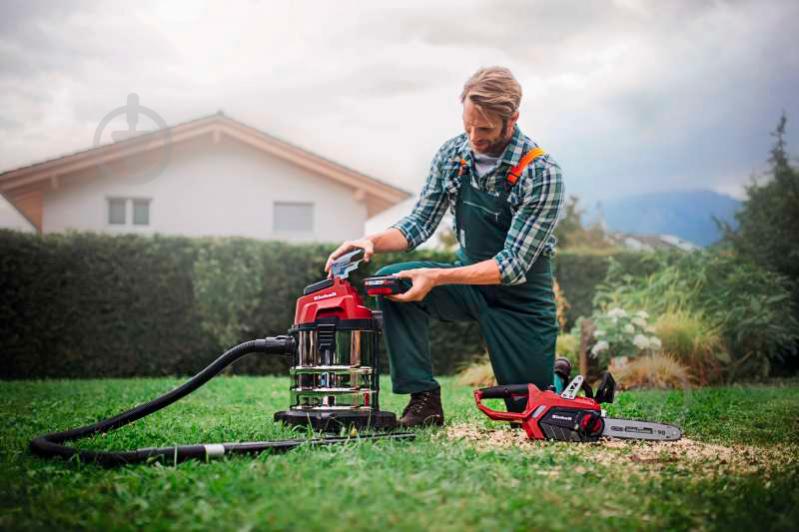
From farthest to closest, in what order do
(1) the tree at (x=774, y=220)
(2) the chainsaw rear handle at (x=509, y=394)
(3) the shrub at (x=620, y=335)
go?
1. (1) the tree at (x=774, y=220)
2. (3) the shrub at (x=620, y=335)
3. (2) the chainsaw rear handle at (x=509, y=394)

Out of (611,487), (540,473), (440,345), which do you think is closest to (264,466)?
(540,473)

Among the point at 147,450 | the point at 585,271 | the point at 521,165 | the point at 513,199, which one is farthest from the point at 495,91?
the point at 585,271

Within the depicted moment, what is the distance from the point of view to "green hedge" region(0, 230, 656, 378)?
885cm

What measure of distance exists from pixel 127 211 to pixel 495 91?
1280cm

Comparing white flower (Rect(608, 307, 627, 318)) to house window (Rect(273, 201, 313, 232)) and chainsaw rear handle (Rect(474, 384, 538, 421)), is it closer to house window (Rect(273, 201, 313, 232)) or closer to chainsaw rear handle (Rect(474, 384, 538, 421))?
chainsaw rear handle (Rect(474, 384, 538, 421))

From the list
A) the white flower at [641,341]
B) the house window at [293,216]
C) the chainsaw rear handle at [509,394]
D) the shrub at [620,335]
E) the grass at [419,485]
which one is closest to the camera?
the grass at [419,485]

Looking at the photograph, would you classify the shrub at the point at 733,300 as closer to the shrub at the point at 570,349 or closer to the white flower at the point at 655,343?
the shrub at the point at 570,349

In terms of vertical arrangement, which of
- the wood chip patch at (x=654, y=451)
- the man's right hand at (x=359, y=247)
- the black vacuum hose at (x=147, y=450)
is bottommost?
the wood chip patch at (x=654, y=451)

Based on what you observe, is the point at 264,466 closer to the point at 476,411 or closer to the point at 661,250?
the point at 476,411

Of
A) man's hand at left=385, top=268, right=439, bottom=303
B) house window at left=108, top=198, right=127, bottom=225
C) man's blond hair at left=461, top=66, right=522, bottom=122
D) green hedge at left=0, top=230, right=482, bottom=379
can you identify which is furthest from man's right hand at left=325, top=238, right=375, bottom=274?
house window at left=108, top=198, right=127, bottom=225

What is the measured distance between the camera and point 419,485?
2.22 meters

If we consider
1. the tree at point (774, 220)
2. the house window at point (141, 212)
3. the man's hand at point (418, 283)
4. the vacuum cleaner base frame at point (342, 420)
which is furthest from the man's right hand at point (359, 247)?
the house window at point (141, 212)

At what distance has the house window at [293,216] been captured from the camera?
15500 millimetres

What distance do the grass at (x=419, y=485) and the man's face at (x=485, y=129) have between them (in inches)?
52.5
